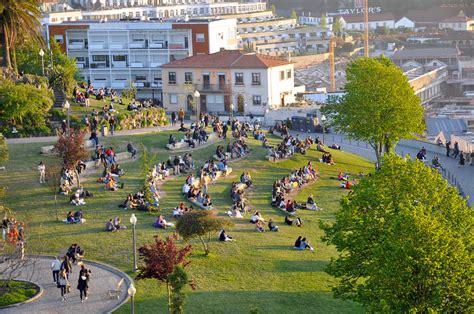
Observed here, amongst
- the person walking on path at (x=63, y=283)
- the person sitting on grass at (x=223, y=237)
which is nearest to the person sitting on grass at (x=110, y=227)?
the person sitting on grass at (x=223, y=237)

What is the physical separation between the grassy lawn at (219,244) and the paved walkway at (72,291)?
0.58 m

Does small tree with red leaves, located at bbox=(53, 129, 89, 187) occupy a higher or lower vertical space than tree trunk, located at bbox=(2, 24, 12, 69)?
lower

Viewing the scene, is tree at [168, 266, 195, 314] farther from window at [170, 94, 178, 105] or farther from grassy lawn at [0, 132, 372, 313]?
window at [170, 94, 178, 105]

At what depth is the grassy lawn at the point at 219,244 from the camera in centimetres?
2981

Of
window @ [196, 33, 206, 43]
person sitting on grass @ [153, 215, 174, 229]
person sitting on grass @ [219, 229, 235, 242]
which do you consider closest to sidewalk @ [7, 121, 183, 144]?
person sitting on grass @ [153, 215, 174, 229]

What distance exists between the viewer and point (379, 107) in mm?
54844

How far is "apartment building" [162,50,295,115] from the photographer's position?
82.6 metres

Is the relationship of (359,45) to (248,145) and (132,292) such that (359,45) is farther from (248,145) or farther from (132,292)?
(132,292)

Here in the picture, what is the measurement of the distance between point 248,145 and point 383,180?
2615 cm

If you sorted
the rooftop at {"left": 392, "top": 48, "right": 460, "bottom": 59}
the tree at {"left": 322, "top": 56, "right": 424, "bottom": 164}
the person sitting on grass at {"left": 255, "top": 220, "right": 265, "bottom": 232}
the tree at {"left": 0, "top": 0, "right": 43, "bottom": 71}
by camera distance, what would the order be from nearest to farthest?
1. the person sitting on grass at {"left": 255, "top": 220, "right": 265, "bottom": 232}
2. the tree at {"left": 322, "top": 56, "right": 424, "bottom": 164}
3. the tree at {"left": 0, "top": 0, "right": 43, "bottom": 71}
4. the rooftop at {"left": 392, "top": 48, "right": 460, "bottom": 59}

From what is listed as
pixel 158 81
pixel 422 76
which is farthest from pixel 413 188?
pixel 422 76

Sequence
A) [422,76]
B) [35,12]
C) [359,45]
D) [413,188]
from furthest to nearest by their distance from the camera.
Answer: [359,45]
[422,76]
[35,12]
[413,188]

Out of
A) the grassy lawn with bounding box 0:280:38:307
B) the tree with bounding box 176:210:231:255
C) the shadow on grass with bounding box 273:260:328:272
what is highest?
the tree with bounding box 176:210:231:255

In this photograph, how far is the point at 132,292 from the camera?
25391 mm
